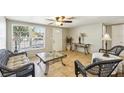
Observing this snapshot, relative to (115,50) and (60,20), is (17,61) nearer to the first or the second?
(60,20)

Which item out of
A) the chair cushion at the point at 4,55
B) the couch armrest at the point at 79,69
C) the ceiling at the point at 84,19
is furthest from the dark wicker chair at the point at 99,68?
the chair cushion at the point at 4,55

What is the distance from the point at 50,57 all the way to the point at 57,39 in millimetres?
266

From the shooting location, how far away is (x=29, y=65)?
4.71ft

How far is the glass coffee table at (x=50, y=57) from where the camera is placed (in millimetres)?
1476

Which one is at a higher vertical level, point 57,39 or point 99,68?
point 57,39

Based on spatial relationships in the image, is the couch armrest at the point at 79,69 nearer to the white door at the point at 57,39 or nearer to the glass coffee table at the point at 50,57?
the glass coffee table at the point at 50,57

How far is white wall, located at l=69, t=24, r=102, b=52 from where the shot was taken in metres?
1.51

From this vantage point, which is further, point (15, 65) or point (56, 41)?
point (56, 41)

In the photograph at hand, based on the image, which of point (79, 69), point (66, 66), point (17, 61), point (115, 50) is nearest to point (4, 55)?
point (17, 61)

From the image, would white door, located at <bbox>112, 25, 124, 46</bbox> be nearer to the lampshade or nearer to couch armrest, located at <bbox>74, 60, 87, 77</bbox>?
the lampshade

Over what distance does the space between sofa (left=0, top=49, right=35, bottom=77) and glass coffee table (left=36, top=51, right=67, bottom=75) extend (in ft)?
0.48

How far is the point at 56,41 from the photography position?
62.8 inches
